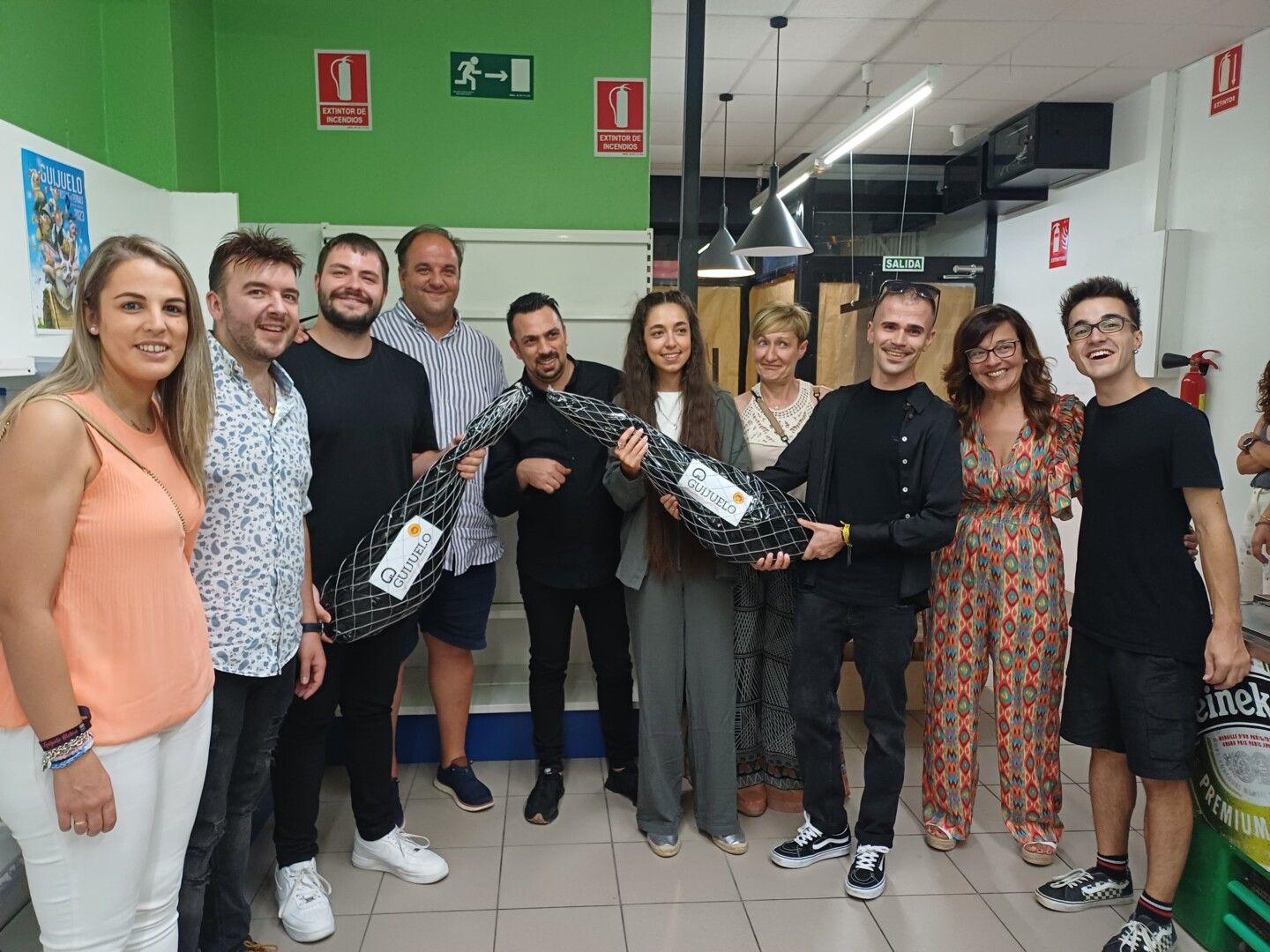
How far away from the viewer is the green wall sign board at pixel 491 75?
10.4ft

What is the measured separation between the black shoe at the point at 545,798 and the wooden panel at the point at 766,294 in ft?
16.6

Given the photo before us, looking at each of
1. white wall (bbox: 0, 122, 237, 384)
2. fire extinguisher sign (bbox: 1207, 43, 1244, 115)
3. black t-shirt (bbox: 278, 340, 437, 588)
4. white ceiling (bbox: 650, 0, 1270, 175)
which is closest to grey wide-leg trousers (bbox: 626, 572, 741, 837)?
black t-shirt (bbox: 278, 340, 437, 588)

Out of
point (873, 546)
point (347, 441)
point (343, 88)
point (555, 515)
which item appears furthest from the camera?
point (343, 88)

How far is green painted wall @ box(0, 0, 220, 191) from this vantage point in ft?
7.54

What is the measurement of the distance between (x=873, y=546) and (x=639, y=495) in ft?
2.10

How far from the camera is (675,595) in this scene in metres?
2.38

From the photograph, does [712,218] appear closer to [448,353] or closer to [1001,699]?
[448,353]

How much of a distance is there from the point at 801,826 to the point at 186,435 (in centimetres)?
199

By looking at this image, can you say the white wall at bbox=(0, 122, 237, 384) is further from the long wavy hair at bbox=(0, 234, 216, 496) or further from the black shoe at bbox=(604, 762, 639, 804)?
the black shoe at bbox=(604, 762, 639, 804)

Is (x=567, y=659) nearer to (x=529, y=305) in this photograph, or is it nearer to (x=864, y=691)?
(x=864, y=691)

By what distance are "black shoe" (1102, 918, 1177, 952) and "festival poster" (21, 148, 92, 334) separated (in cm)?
285

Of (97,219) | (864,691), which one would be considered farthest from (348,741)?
(97,219)

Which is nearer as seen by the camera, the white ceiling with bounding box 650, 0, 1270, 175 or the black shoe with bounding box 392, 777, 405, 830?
the black shoe with bounding box 392, 777, 405, 830

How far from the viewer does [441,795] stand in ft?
9.31
